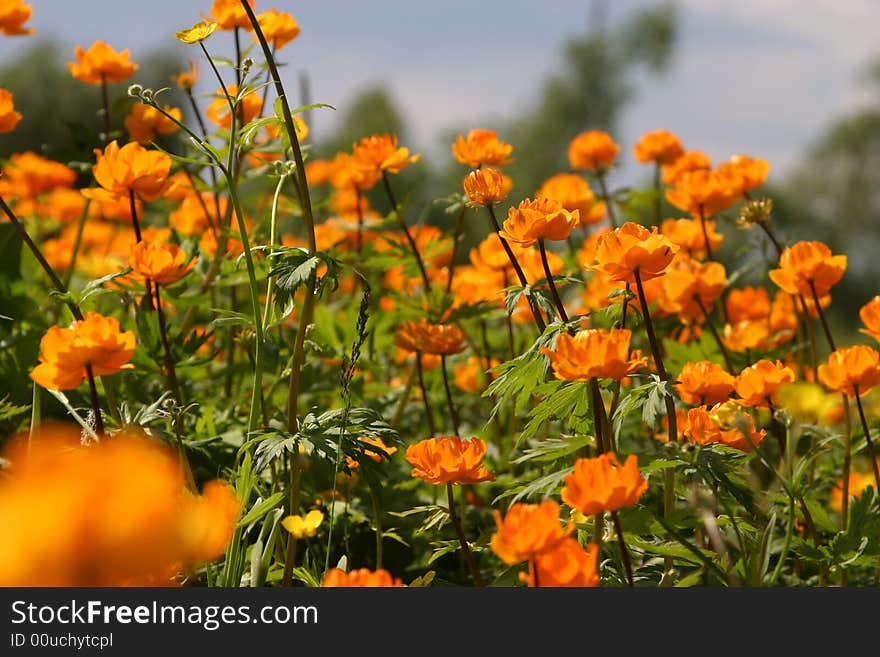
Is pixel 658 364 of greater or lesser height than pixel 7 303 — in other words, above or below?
below

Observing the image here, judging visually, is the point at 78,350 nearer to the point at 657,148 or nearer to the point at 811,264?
the point at 811,264

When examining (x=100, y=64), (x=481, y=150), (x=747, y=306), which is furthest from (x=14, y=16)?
(x=747, y=306)

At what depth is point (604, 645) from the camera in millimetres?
848

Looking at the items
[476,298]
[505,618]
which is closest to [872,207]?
[476,298]

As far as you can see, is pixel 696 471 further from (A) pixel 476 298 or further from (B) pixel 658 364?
(A) pixel 476 298

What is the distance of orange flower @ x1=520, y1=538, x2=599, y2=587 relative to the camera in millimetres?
823

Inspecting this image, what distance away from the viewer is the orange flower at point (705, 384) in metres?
1.36

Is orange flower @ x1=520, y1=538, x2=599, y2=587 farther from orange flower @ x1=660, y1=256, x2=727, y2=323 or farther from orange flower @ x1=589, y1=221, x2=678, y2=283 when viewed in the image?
orange flower @ x1=660, y1=256, x2=727, y2=323

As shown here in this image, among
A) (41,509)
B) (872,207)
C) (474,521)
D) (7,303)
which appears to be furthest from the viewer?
(872,207)

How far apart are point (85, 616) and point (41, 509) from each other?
1.25 feet

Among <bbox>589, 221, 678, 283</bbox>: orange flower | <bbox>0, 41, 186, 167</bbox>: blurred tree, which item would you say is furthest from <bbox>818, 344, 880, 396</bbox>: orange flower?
<bbox>0, 41, 186, 167</bbox>: blurred tree

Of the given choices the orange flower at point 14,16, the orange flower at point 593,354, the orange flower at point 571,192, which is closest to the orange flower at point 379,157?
the orange flower at point 571,192

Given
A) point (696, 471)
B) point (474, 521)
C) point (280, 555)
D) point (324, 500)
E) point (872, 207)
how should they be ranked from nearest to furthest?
point (696, 471) → point (280, 555) → point (324, 500) → point (474, 521) → point (872, 207)

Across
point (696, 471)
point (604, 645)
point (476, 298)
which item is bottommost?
point (604, 645)
